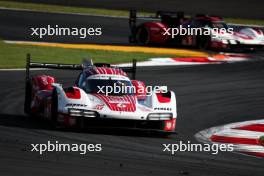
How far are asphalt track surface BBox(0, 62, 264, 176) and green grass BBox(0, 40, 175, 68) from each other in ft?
5.74

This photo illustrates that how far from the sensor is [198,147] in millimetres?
15461

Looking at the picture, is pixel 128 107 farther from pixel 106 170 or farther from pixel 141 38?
pixel 141 38

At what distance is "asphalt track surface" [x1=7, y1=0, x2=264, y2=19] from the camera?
42.5 m

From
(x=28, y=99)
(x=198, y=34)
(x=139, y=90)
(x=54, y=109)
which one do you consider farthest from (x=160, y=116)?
(x=198, y=34)

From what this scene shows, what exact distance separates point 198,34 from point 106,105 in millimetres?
15896

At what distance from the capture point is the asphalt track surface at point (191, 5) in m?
42.5

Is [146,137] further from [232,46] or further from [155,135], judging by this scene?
[232,46]

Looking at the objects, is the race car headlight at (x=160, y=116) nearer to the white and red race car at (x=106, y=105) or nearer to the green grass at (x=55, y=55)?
the white and red race car at (x=106, y=105)

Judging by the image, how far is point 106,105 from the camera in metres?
16.4

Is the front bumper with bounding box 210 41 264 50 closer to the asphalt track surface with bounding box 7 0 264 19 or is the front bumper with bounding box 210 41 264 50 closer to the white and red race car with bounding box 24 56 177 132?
the asphalt track surface with bounding box 7 0 264 19

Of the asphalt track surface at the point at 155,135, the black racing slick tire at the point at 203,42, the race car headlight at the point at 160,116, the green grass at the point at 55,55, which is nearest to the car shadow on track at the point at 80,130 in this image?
the asphalt track surface at the point at 155,135

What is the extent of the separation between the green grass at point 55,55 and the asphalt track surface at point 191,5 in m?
13.2

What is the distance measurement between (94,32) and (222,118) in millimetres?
17255

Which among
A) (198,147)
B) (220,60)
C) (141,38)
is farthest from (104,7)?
(198,147)
